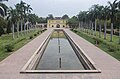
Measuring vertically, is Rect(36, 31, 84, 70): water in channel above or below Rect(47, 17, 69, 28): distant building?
below

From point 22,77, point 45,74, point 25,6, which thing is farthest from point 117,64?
point 25,6

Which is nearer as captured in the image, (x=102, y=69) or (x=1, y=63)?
(x=102, y=69)

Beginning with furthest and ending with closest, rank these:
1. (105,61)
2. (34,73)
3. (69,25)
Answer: (69,25)
(105,61)
(34,73)

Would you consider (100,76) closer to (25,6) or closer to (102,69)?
(102,69)

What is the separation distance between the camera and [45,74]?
11.7m

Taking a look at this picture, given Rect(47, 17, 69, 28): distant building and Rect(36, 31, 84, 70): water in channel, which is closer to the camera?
Rect(36, 31, 84, 70): water in channel

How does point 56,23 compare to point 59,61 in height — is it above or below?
above

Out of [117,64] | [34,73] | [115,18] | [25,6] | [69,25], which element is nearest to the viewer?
[34,73]

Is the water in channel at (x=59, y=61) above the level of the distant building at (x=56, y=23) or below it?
below

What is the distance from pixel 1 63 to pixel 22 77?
12.5 feet

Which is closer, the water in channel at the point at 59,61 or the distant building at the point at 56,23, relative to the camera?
the water in channel at the point at 59,61

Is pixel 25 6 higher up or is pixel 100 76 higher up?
pixel 25 6

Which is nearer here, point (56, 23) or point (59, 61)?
point (59, 61)

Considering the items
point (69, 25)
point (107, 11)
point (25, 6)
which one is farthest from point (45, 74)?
point (69, 25)
